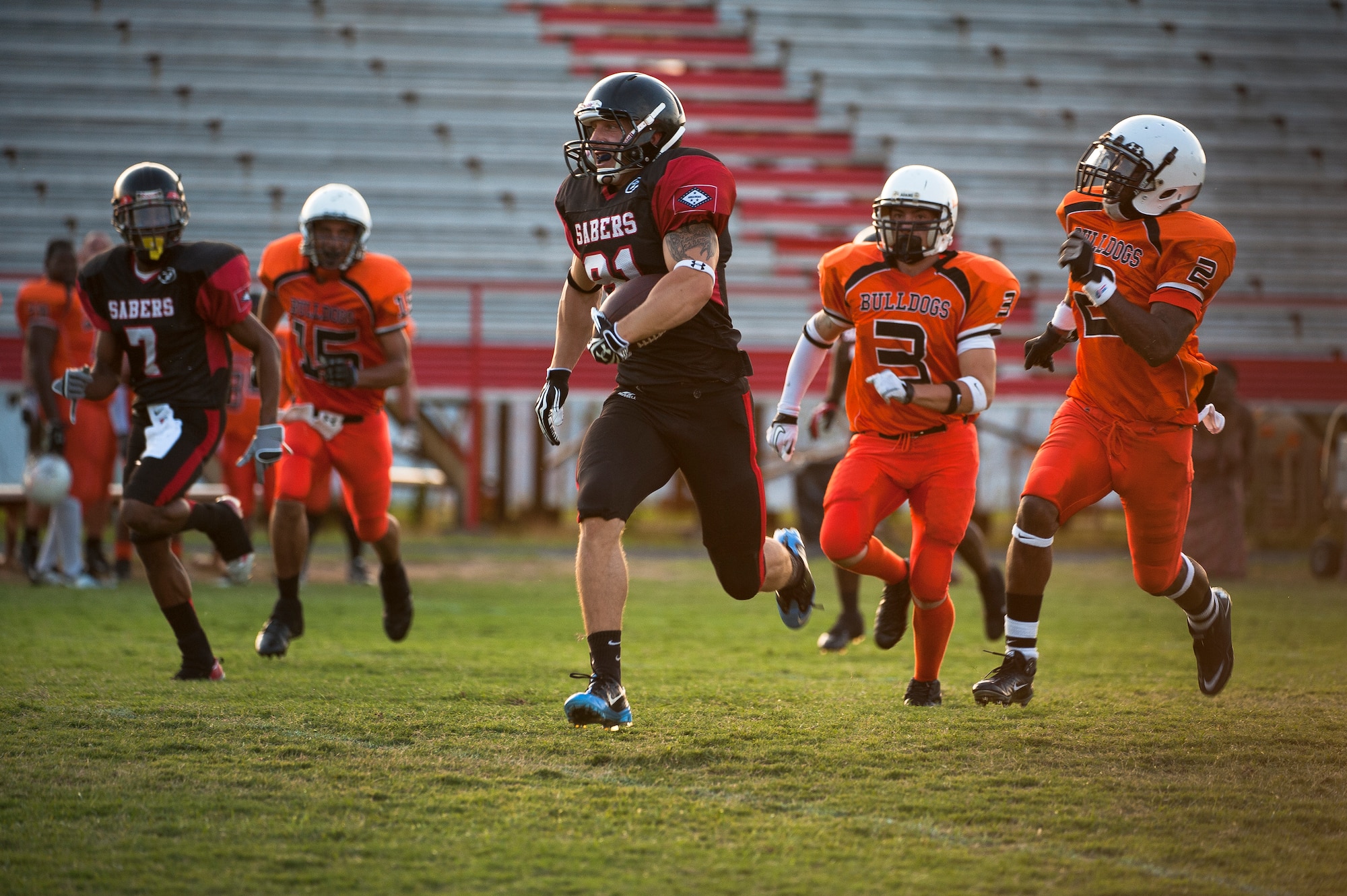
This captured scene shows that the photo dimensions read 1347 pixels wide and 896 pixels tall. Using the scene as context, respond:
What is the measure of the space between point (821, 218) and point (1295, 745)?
10.8 metres

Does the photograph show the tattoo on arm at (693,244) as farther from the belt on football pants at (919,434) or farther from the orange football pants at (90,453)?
the orange football pants at (90,453)

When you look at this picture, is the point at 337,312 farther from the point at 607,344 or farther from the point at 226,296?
the point at 607,344

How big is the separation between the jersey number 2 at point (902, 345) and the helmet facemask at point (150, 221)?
2388mm

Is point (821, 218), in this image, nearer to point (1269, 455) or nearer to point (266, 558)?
point (1269, 455)

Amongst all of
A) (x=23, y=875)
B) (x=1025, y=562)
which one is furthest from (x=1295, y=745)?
(x=23, y=875)

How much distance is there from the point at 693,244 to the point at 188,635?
2254 millimetres

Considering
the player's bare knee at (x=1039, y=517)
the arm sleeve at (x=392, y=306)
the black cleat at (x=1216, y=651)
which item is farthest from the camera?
the arm sleeve at (x=392, y=306)

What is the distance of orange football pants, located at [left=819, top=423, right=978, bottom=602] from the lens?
4336 mm

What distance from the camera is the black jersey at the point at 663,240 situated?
372 cm

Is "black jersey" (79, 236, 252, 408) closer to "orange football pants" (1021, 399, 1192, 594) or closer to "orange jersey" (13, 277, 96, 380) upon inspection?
"orange football pants" (1021, 399, 1192, 594)

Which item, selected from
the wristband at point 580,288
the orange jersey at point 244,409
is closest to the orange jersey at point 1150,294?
the wristband at point 580,288

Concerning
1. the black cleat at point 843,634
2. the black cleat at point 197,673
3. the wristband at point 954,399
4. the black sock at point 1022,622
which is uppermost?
the wristband at point 954,399

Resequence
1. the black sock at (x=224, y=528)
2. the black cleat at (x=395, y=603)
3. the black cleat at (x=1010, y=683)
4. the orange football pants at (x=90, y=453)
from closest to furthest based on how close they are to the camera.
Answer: the black cleat at (x=1010, y=683)
the black sock at (x=224, y=528)
the black cleat at (x=395, y=603)
the orange football pants at (x=90, y=453)

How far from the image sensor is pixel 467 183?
46.0 feet
